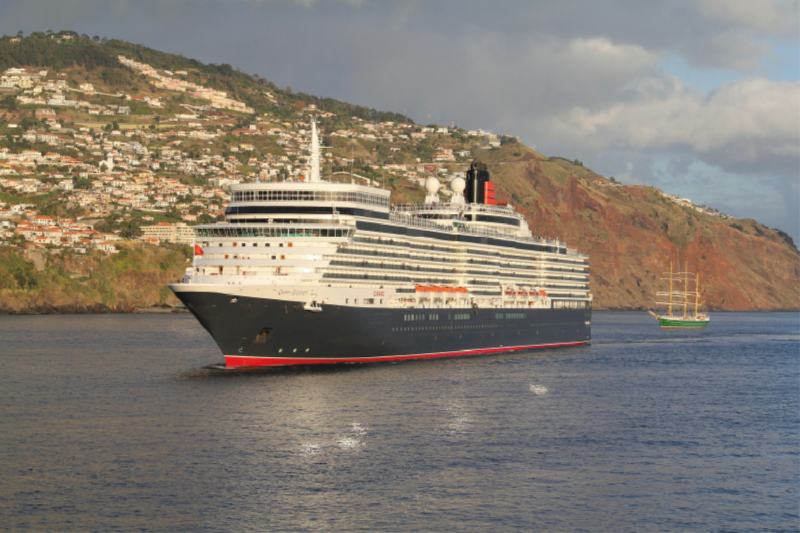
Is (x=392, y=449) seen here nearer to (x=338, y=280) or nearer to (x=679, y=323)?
(x=338, y=280)

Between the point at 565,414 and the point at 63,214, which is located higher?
the point at 63,214

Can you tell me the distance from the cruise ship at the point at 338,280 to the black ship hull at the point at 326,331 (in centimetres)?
7

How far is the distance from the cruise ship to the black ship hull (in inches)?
2.8

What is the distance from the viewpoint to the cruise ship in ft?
160

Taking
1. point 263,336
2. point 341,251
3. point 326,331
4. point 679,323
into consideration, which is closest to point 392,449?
point 263,336

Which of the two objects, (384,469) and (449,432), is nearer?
(384,469)

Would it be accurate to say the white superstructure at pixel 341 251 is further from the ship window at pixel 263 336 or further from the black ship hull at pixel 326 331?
the ship window at pixel 263 336

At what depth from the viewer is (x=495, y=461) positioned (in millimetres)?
30656

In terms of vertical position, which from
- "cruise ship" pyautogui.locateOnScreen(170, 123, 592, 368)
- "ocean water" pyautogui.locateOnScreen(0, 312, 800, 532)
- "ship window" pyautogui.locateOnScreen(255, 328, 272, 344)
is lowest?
"ocean water" pyautogui.locateOnScreen(0, 312, 800, 532)

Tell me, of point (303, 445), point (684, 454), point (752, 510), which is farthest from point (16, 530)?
point (684, 454)

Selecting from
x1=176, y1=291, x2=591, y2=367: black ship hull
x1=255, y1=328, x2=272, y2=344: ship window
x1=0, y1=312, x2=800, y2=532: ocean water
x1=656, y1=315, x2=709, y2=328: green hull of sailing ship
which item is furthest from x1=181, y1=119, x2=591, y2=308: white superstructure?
x1=656, y1=315, x2=709, y2=328: green hull of sailing ship

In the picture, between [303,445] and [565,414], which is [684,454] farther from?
[303,445]

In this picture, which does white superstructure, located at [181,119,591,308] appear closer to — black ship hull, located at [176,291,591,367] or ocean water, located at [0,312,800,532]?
black ship hull, located at [176,291,591,367]

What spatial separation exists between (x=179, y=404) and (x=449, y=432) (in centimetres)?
1375
